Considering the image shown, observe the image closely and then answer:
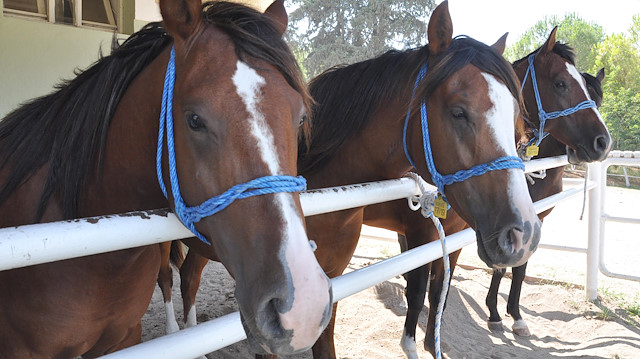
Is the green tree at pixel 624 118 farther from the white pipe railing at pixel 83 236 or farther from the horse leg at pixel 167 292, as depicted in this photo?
the white pipe railing at pixel 83 236

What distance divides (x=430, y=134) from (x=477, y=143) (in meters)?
0.23

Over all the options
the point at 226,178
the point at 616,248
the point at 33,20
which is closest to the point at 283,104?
the point at 226,178

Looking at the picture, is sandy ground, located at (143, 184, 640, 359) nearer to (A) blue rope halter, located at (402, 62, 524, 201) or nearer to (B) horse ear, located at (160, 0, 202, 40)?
(A) blue rope halter, located at (402, 62, 524, 201)

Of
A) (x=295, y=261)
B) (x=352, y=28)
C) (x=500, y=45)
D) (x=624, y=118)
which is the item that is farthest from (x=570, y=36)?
(x=295, y=261)

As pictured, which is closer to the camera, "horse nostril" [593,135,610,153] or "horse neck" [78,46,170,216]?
"horse neck" [78,46,170,216]

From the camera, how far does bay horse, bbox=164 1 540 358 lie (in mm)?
1618

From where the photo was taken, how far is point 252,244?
0.91 meters

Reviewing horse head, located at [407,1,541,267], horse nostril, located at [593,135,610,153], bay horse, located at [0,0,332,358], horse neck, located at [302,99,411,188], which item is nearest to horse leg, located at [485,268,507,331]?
horse nostril, located at [593,135,610,153]

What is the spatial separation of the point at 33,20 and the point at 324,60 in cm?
1331

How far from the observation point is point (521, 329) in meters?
3.76

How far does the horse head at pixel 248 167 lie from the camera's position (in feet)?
2.78

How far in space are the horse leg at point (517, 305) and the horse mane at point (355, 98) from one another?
2.58 metres

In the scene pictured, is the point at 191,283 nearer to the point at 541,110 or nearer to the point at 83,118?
the point at 83,118

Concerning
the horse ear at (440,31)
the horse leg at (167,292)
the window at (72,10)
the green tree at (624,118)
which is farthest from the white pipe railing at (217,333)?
the green tree at (624,118)
